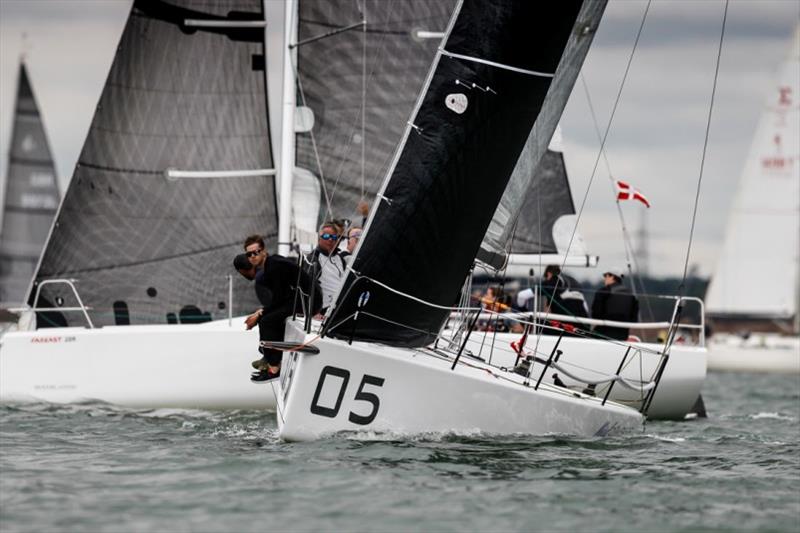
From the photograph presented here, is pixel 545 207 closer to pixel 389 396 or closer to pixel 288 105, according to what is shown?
pixel 288 105

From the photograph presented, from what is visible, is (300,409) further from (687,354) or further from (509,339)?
(687,354)

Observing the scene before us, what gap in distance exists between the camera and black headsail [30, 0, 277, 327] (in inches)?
602

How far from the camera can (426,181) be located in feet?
32.7

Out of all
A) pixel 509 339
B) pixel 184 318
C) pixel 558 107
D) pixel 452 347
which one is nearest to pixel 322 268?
pixel 452 347

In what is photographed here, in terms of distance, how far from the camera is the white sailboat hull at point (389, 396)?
9516 mm

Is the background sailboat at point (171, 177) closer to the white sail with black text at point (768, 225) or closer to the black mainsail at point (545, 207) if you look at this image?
the black mainsail at point (545, 207)

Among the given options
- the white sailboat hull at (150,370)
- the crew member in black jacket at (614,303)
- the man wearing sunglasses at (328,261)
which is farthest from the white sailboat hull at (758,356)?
the man wearing sunglasses at (328,261)

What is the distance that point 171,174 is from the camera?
15.6 m

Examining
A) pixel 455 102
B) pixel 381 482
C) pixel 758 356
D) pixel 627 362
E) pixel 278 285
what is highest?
pixel 455 102

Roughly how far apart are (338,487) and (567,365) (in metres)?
6.64

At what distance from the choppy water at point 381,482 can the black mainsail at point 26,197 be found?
22.9 meters

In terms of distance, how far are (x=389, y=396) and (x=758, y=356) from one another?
85.4 feet

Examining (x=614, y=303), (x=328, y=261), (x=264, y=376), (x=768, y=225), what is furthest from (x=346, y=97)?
(x=768, y=225)

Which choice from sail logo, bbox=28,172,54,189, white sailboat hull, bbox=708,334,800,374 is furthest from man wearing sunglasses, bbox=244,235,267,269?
white sailboat hull, bbox=708,334,800,374
